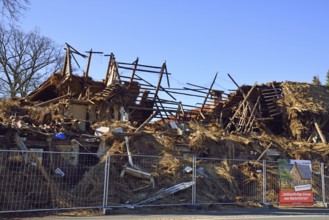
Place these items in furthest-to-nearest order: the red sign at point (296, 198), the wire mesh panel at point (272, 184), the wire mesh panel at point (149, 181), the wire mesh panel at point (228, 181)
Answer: the wire mesh panel at point (272, 184) → the wire mesh panel at point (228, 181) → the red sign at point (296, 198) → the wire mesh panel at point (149, 181)

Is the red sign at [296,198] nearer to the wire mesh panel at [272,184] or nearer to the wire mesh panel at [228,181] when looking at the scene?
the wire mesh panel at [272,184]

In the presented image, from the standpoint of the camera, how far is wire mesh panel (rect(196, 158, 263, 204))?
1645cm

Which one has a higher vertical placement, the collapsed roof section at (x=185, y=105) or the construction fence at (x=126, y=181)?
the collapsed roof section at (x=185, y=105)

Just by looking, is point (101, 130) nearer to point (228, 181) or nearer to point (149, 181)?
point (149, 181)

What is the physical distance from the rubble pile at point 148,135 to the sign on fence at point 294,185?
0.94 m

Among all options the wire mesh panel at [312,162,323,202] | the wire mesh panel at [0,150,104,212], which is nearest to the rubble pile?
the wire mesh panel at [0,150,104,212]

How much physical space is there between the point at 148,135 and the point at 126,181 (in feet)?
12.1

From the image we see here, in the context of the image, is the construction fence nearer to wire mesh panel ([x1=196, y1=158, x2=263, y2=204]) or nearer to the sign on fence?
wire mesh panel ([x1=196, y1=158, x2=263, y2=204])

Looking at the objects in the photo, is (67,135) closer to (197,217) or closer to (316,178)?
(197,217)

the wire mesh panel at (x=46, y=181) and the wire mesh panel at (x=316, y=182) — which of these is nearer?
the wire mesh panel at (x=46, y=181)

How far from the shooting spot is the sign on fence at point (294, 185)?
53.5 feet

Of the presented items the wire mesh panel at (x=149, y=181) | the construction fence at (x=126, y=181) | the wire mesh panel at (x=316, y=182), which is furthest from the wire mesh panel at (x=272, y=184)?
the wire mesh panel at (x=149, y=181)

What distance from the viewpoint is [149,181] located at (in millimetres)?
15891

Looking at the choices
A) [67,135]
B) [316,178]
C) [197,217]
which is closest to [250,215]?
[197,217]
